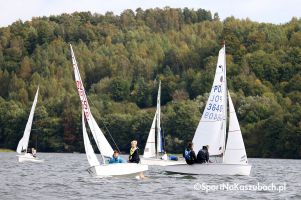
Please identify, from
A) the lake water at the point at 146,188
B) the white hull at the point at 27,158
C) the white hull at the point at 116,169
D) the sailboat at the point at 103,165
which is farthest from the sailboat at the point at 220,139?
the white hull at the point at 27,158

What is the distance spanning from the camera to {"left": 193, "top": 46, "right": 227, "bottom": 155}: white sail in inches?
1748

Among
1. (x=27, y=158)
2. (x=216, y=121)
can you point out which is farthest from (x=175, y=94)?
(x=216, y=121)

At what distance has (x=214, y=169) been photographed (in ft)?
133

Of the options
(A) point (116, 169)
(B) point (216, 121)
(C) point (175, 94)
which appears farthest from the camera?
(C) point (175, 94)

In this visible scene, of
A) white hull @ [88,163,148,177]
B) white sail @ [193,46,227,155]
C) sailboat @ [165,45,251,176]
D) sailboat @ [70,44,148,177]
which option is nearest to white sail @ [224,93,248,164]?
sailboat @ [165,45,251,176]

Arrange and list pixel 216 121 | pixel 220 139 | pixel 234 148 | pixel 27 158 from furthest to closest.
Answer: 1. pixel 27 158
2. pixel 216 121
3. pixel 220 139
4. pixel 234 148

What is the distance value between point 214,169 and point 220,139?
3979 mm

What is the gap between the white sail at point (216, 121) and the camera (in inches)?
1748

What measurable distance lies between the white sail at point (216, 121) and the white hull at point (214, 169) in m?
2.86

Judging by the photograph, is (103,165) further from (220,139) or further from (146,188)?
(220,139)

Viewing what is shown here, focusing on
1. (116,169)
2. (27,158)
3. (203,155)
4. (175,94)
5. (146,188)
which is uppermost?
(175,94)

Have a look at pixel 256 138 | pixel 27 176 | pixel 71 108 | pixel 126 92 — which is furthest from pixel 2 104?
pixel 27 176

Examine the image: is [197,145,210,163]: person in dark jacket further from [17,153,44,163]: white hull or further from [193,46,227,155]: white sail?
[17,153,44,163]: white hull

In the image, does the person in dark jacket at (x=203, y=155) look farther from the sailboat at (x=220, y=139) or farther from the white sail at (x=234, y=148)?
the white sail at (x=234, y=148)
